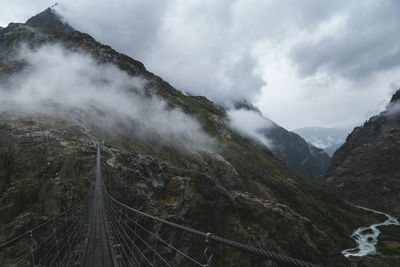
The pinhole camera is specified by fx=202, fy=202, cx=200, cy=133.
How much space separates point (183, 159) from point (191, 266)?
6815 cm

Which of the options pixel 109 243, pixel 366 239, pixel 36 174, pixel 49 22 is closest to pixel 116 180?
pixel 36 174

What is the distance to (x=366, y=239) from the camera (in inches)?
4616

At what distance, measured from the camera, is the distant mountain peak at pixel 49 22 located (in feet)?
557

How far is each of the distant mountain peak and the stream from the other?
24807 cm

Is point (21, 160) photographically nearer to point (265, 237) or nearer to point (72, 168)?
point (72, 168)

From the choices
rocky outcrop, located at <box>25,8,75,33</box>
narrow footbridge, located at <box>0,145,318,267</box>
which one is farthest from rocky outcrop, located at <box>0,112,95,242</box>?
rocky outcrop, located at <box>25,8,75,33</box>

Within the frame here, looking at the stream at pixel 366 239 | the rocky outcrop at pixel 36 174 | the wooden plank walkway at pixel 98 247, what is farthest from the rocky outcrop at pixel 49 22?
the stream at pixel 366 239

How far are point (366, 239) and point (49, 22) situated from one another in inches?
10975

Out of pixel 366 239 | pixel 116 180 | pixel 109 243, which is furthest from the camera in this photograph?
pixel 366 239

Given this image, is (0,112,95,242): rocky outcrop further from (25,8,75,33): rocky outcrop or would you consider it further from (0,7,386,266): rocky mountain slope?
(25,8,75,33): rocky outcrop

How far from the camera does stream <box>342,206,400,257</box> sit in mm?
98312

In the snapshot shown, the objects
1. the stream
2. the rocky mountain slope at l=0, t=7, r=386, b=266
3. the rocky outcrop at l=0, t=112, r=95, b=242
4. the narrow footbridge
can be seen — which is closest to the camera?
the narrow footbridge

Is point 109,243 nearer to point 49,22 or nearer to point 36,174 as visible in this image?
point 36,174

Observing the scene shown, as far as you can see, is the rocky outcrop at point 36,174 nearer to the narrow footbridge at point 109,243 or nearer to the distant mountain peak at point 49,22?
the narrow footbridge at point 109,243
